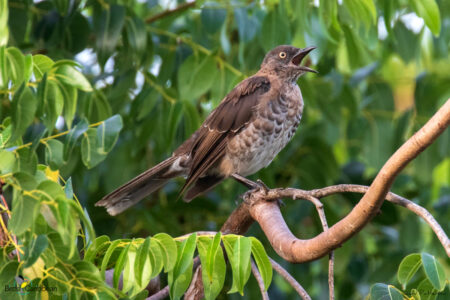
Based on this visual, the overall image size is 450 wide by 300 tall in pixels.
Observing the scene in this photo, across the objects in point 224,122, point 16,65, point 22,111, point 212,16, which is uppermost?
point 16,65

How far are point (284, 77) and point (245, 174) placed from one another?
81cm

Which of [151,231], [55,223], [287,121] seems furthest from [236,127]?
[55,223]

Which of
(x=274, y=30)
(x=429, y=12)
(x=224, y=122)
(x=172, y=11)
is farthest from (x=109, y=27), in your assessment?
(x=429, y=12)

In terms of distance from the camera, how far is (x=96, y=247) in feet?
9.02

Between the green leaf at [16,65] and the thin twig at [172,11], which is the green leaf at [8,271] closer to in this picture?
the green leaf at [16,65]

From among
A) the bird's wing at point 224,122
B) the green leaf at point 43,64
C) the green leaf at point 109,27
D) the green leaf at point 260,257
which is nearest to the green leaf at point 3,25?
the green leaf at point 43,64

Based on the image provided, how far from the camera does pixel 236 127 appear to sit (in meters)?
5.11

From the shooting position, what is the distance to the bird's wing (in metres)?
5.07

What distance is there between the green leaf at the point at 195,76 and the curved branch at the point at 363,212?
58.2 inches

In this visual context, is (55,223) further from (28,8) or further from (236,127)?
(236,127)

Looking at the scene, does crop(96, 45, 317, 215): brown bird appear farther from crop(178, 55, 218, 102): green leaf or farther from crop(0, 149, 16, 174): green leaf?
crop(0, 149, 16, 174): green leaf

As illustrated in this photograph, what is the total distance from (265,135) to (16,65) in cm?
261

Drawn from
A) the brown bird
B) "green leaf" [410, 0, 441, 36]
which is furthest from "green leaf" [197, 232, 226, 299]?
the brown bird

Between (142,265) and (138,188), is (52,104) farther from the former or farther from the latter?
(138,188)
